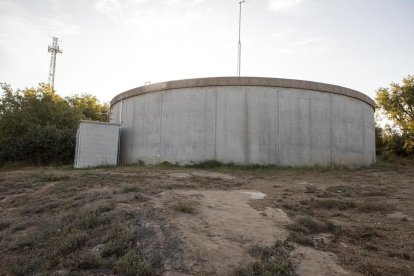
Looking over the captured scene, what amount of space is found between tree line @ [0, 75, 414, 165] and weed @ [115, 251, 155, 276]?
18898 mm

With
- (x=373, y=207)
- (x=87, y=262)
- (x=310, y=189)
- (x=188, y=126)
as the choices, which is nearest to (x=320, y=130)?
(x=188, y=126)

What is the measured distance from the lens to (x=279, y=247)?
5.32m

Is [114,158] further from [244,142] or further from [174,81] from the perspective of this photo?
[244,142]

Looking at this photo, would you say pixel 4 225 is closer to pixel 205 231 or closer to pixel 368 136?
pixel 205 231

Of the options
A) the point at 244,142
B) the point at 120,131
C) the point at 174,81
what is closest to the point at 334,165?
the point at 244,142

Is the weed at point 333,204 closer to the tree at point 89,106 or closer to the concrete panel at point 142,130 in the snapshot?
the concrete panel at point 142,130

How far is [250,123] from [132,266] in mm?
12029

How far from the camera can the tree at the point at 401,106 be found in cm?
3119

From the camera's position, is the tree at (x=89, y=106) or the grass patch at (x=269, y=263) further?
the tree at (x=89, y=106)

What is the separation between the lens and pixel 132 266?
462 cm

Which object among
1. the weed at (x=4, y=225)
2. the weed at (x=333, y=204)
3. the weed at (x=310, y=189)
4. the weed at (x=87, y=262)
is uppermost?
the weed at (x=310, y=189)

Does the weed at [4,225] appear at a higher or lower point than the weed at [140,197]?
lower

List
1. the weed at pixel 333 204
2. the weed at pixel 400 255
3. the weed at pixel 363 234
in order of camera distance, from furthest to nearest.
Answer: the weed at pixel 333 204 < the weed at pixel 363 234 < the weed at pixel 400 255

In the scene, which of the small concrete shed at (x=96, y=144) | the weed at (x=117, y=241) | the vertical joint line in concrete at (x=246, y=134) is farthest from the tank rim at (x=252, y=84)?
the weed at (x=117, y=241)
